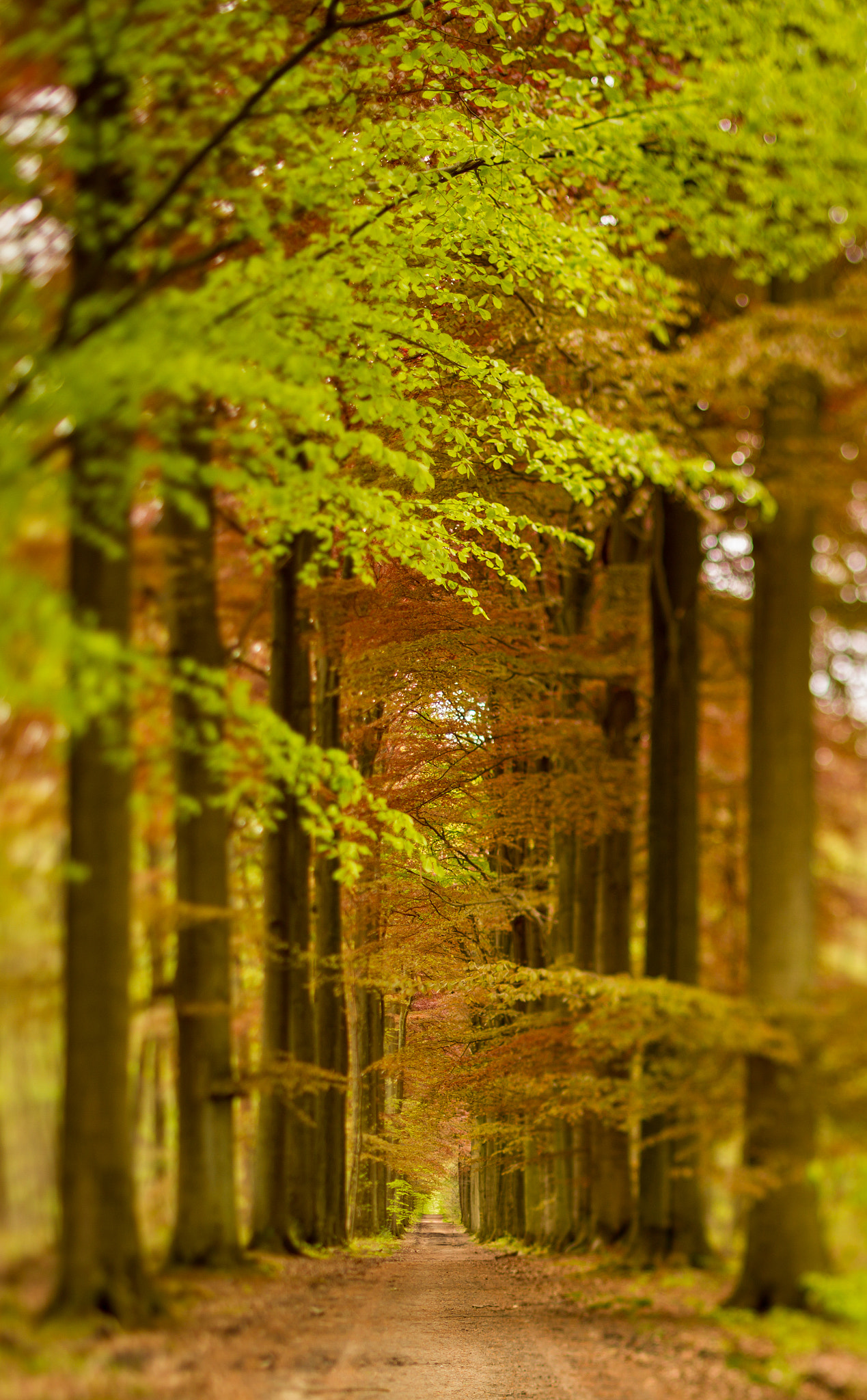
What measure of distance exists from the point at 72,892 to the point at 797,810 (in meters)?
4.35

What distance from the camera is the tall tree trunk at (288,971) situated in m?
10.3

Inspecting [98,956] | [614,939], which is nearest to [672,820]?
[614,939]

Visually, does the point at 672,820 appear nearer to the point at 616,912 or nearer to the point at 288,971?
the point at 616,912

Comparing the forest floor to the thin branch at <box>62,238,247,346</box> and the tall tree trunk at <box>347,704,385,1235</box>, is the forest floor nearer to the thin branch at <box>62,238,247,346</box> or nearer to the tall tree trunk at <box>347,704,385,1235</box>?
the thin branch at <box>62,238,247,346</box>

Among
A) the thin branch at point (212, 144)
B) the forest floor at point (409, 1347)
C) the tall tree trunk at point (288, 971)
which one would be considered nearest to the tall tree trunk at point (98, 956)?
the forest floor at point (409, 1347)

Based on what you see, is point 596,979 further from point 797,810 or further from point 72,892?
point 72,892

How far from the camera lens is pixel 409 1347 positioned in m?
10.2

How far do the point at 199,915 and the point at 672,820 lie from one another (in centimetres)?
506

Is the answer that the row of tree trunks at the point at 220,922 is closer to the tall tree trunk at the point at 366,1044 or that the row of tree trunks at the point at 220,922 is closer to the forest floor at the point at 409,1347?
the forest floor at the point at 409,1347

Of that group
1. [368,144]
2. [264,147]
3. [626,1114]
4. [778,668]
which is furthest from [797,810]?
[368,144]

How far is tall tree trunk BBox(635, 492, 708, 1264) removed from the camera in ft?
30.2

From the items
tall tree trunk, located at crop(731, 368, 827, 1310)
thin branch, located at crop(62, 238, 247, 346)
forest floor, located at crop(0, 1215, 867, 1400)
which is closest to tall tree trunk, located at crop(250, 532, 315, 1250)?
forest floor, located at crop(0, 1215, 867, 1400)

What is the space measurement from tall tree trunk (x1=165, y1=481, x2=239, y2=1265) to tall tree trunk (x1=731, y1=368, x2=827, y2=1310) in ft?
10.6

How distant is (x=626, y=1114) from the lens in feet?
28.9
